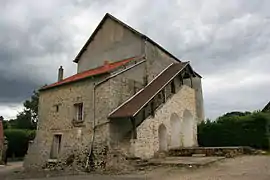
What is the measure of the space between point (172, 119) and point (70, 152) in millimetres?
7415

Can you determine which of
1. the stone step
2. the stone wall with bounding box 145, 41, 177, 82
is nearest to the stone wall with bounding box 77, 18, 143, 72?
the stone wall with bounding box 145, 41, 177, 82

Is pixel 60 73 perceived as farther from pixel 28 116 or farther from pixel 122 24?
pixel 28 116

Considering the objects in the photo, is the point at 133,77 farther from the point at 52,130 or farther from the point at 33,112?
the point at 33,112

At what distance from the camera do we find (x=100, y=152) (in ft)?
49.2

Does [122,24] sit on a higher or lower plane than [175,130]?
higher

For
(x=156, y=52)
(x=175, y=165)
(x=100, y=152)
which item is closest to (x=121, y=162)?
(x=100, y=152)

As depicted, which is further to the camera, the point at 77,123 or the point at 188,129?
the point at 188,129

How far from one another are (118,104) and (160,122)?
122 inches

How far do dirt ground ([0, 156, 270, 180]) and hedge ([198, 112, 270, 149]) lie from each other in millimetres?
5123

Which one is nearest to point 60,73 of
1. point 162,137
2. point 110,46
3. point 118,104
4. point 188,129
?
point 110,46

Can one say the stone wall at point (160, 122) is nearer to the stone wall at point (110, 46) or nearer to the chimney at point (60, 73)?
the stone wall at point (110, 46)

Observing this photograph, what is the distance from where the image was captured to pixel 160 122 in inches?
685

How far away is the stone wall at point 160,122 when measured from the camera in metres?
15.7

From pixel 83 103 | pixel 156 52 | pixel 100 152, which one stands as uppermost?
pixel 156 52
